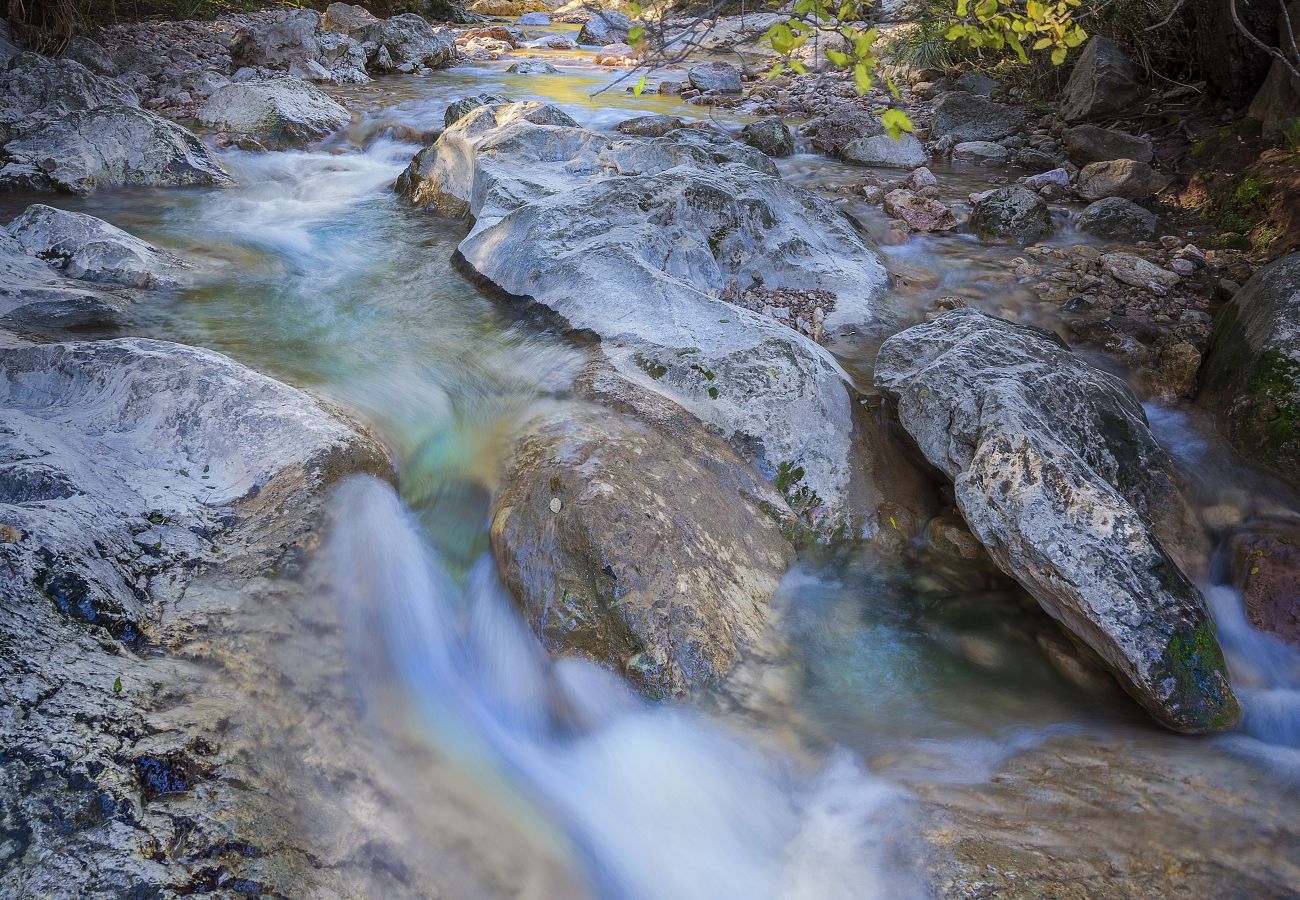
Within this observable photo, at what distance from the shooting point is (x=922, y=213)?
8.00 meters

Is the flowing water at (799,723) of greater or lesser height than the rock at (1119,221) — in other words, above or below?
below

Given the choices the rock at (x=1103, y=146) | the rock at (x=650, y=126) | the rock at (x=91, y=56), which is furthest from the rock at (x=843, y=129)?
the rock at (x=91, y=56)

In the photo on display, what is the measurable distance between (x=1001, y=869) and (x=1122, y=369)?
4.27 m

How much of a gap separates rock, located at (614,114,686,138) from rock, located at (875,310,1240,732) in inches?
276

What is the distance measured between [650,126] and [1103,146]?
580cm

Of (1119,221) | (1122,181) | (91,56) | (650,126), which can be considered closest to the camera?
(1119,221)

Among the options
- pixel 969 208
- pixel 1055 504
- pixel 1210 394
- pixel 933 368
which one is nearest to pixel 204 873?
pixel 1055 504

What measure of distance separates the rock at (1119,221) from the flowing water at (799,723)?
338cm

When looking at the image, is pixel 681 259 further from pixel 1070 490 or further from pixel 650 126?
pixel 650 126

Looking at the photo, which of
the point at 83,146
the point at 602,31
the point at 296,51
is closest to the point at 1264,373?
the point at 83,146

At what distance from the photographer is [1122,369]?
5.41 m

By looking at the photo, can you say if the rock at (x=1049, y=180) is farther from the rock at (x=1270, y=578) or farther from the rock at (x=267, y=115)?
the rock at (x=267, y=115)

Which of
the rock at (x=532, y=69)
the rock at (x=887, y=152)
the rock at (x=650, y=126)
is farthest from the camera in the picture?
the rock at (x=532, y=69)

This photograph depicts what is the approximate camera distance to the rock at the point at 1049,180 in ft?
28.7
